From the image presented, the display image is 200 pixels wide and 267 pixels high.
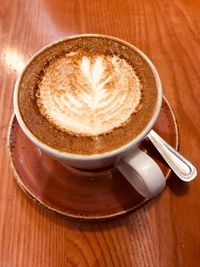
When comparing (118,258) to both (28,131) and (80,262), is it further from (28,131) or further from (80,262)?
(28,131)

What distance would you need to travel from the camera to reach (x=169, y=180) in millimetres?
695

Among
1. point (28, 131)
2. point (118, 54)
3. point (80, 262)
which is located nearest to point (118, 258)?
point (80, 262)

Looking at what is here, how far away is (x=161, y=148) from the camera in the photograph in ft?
2.31

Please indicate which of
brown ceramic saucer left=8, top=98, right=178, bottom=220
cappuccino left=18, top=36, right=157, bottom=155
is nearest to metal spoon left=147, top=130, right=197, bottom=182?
brown ceramic saucer left=8, top=98, right=178, bottom=220

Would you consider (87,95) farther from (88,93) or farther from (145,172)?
(145,172)

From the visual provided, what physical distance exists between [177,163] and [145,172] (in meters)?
0.15

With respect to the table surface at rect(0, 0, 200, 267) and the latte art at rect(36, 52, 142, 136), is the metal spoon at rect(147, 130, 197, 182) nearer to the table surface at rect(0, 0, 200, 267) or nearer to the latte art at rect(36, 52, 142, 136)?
the table surface at rect(0, 0, 200, 267)

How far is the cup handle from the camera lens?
0.56m

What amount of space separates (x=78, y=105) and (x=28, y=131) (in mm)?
115

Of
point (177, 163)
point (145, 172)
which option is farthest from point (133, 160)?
point (177, 163)

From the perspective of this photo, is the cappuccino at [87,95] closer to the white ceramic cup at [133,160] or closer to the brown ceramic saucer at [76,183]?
the white ceramic cup at [133,160]

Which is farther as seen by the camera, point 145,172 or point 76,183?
point 76,183

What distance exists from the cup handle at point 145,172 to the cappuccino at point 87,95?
4 centimetres

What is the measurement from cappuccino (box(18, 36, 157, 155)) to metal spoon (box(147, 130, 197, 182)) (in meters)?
0.12
